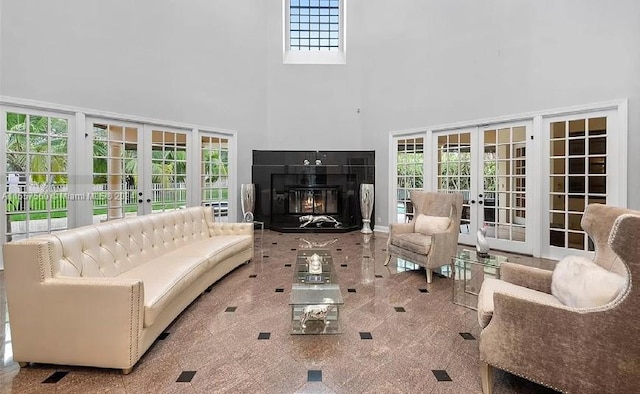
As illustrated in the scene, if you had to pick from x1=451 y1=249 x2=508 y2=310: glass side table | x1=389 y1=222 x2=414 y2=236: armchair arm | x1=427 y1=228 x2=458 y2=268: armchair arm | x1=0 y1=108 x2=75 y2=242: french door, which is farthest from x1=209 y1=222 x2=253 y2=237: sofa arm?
x1=451 y1=249 x2=508 y2=310: glass side table

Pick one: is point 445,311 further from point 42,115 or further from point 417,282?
point 42,115

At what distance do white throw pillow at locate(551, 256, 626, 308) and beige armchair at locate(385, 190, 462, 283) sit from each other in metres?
Result: 1.69

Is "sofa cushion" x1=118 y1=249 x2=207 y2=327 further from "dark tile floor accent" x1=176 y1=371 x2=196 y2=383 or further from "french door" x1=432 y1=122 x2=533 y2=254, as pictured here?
"french door" x1=432 y1=122 x2=533 y2=254

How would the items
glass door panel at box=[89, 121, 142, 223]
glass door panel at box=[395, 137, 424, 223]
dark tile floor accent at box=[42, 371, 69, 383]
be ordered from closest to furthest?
dark tile floor accent at box=[42, 371, 69, 383]
glass door panel at box=[89, 121, 142, 223]
glass door panel at box=[395, 137, 424, 223]

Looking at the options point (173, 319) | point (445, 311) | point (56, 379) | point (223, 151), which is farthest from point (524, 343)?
point (223, 151)

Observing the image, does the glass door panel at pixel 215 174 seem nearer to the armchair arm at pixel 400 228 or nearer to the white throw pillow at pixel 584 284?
the armchair arm at pixel 400 228

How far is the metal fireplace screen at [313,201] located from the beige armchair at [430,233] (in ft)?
9.98

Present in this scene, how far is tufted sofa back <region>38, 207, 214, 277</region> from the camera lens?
2271 millimetres

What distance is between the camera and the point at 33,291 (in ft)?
6.73

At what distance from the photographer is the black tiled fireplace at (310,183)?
7.40 m

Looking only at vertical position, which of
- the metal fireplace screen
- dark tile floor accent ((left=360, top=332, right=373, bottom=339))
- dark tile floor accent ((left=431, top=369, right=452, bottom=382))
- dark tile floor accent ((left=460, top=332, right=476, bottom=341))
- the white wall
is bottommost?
dark tile floor accent ((left=431, top=369, right=452, bottom=382))

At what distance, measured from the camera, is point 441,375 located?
80.0 inches

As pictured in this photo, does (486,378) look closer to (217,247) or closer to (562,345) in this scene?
(562,345)

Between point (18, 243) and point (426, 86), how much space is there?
252 inches
